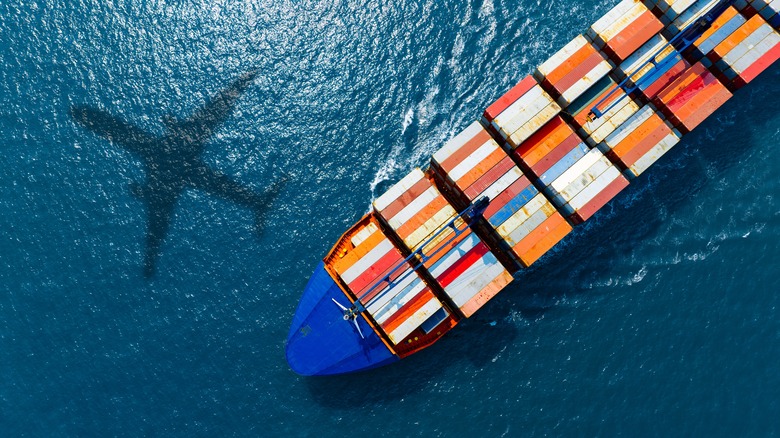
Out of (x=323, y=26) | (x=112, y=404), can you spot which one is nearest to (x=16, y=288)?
(x=112, y=404)

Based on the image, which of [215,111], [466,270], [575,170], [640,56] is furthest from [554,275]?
[215,111]

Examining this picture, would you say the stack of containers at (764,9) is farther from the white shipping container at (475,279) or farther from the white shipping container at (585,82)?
the white shipping container at (475,279)

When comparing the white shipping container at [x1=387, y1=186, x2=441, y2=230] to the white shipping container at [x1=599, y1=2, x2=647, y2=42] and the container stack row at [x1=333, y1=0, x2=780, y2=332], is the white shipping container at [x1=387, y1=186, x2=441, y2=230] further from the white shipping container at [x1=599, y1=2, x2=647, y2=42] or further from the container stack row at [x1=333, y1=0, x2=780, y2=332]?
the white shipping container at [x1=599, y1=2, x2=647, y2=42]

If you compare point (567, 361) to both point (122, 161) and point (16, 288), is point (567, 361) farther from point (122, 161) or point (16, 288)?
point (16, 288)

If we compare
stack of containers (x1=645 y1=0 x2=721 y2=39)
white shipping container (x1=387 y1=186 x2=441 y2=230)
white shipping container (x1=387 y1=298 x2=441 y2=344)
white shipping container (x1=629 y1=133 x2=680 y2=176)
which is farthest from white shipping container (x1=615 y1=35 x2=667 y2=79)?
white shipping container (x1=387 y1=298 x2=441 y2=344)

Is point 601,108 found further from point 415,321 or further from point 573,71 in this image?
point 415,321

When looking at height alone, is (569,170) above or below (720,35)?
below
